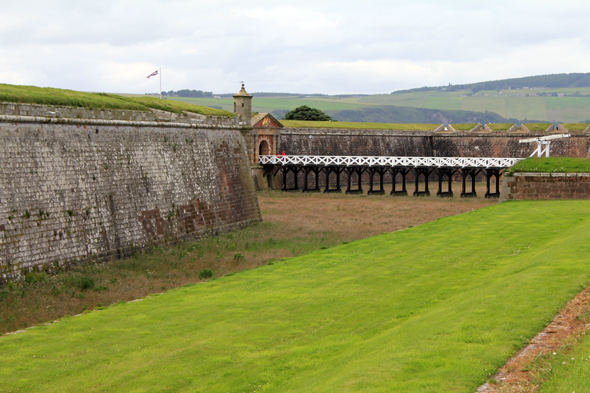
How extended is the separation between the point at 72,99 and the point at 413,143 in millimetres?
37181

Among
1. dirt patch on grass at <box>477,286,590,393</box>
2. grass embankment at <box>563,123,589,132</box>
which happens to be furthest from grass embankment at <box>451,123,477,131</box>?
dirt patch on grass at <box>477,286,590,393</box>

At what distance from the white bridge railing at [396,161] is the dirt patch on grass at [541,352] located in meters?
27.8

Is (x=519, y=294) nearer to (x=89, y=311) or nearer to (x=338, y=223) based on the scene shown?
(x=89, y=311)

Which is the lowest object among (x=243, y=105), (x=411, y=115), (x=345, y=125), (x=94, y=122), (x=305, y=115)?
(x=94, y=122)

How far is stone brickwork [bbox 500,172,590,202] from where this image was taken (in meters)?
23.9

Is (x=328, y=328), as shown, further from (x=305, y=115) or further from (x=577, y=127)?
(x=305, y=115)

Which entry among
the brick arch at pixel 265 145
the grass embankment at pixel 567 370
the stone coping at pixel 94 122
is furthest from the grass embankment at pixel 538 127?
the grass embankment at pixel 567 370

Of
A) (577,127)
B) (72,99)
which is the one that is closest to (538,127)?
(577,127)

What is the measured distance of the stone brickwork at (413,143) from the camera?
45.6 metres

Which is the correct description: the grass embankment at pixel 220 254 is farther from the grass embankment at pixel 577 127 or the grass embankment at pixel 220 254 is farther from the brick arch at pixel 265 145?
the grass embankment at pixel 577 127

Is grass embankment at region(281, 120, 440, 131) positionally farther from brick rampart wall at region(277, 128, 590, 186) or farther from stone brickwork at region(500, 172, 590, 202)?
stone brickwork at region(500, 172, 590, 202)

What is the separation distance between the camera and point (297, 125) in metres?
47.4

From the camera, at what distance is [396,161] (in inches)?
1487

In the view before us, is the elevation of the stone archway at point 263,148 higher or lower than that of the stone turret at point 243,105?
lower
